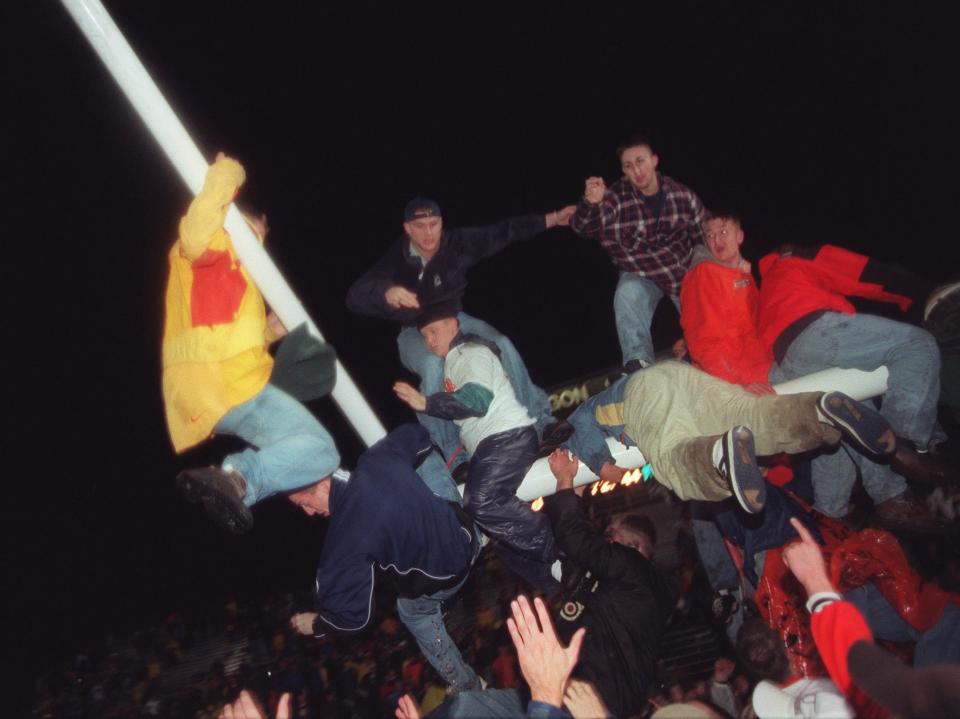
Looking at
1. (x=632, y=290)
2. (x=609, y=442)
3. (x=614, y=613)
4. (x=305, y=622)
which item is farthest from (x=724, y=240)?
(x=305, y=622)

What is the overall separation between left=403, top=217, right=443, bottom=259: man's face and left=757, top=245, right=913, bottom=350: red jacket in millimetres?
1919

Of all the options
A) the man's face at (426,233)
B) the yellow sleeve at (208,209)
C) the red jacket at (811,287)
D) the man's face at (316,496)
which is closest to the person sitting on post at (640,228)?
the red jacket at (811,287)

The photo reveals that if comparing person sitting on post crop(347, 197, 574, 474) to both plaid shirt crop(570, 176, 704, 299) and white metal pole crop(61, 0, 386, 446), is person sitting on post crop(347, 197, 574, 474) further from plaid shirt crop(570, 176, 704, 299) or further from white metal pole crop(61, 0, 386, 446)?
white metal pole crop(61, 0, 386, 446)

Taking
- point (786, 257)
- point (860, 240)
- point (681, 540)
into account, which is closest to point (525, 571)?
point (786, 257)

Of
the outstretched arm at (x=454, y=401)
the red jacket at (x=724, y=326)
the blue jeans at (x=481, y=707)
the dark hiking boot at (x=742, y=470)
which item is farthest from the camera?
the red jacket at (x=724, y=326)

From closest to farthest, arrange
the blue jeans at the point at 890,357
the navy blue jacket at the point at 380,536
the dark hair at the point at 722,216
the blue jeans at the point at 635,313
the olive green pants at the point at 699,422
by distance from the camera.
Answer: the olive green pants at the point at 699,422
the navy blue jacket at the point at 380,536
the blue jeans at the point at 890,357
the dark hair at the point at 722,216
the blue jeans at the point at 635,313

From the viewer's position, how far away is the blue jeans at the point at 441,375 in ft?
11.7

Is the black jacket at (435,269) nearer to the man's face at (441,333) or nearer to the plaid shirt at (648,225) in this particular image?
the man's face at (441,333)

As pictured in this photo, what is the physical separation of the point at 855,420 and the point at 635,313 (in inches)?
61.9

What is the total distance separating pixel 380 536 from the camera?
2.67m

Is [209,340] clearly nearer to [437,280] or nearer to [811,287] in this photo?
[437,280]

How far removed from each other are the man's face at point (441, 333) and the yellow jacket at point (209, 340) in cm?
101

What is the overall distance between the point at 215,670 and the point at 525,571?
11.8 metres

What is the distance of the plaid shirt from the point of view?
3648mm
